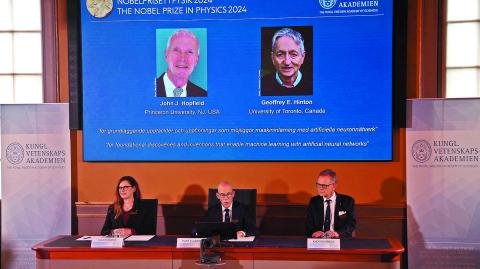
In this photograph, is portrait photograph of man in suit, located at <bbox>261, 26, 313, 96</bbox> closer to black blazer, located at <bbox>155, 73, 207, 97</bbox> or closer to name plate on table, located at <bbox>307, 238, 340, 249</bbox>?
black blazer, located at <bbox>155, 73, 207, 97</bbox>

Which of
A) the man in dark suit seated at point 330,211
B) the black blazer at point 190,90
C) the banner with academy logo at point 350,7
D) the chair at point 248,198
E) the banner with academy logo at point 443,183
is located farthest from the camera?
the black blazer at point 190,90

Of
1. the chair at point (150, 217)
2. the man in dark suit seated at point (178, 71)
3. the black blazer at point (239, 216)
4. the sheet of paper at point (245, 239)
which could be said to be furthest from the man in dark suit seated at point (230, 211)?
the man in dark suit seated at point (178, 71)

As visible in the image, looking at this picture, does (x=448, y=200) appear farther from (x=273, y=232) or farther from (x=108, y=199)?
(x=108, y=199)

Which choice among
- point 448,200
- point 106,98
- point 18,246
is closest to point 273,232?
point 448,200

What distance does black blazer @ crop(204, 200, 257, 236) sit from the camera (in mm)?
4551

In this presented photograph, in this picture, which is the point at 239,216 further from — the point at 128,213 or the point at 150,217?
the point at 128,213

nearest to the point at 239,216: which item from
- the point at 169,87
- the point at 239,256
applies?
the point at 239,256

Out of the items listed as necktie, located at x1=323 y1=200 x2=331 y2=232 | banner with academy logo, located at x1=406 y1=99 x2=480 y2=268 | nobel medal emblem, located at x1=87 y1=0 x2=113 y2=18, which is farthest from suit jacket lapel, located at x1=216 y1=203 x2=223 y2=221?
nobel medal emblem, located at x1=87 y1=0 x2=113 y2=18

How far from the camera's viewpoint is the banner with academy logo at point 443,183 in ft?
15.7

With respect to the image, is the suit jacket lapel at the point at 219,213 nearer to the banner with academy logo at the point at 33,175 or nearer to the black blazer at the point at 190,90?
the black blazer at the point at 190,90

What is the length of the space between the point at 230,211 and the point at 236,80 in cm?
137

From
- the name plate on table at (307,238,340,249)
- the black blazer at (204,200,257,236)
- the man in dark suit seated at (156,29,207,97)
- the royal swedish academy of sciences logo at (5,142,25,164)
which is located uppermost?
the man in dark suit seated at (156,29,207,97)

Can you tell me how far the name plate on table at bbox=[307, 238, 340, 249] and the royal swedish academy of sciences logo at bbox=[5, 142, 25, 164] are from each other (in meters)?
3.14

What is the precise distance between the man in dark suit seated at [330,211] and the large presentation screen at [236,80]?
0.75m
